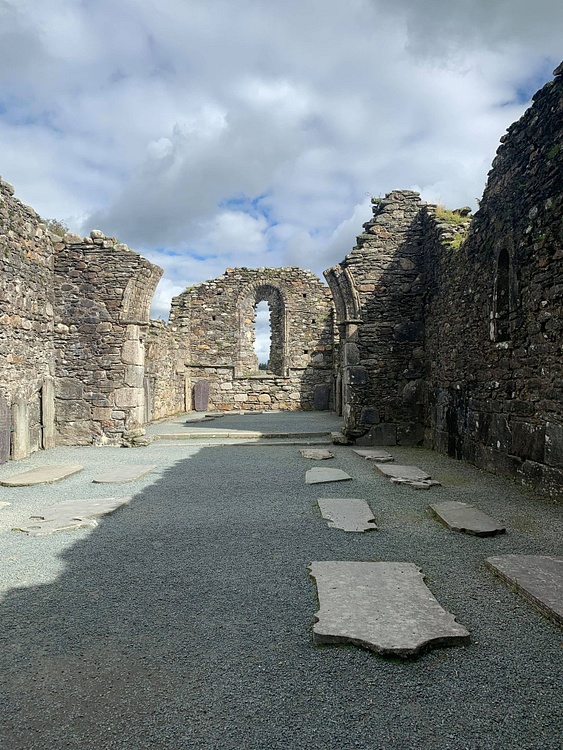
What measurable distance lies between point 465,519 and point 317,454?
14.3 ft

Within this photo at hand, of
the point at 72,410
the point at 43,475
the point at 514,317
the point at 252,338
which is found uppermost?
the point at 252,338

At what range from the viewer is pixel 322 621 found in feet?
8.99

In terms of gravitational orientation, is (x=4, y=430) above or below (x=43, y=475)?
above

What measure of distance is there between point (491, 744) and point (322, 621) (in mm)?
1043

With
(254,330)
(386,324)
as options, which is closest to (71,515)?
(386,324)

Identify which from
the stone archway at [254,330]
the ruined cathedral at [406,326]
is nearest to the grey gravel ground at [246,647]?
the ruined cathedral at [406,326]

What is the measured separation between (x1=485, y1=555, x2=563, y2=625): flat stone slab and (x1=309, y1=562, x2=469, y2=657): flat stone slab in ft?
1.87

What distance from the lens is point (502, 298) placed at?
7.15 metres

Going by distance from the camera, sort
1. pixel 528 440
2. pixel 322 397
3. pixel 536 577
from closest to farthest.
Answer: pixel 536 577 → pixel 528 440 → pixel 322 397

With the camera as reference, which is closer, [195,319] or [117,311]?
[117,311]

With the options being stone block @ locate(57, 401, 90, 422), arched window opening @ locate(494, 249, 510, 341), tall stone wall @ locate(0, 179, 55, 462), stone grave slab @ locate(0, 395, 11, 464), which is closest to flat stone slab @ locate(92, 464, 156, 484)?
stone grave slab @ locate(0, 395, 11, 464)

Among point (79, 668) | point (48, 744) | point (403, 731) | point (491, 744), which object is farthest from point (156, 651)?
point (491, 744)

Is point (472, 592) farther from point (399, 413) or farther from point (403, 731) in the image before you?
point (399, 413)

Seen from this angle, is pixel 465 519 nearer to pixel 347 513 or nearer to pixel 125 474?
pixel 347 513
